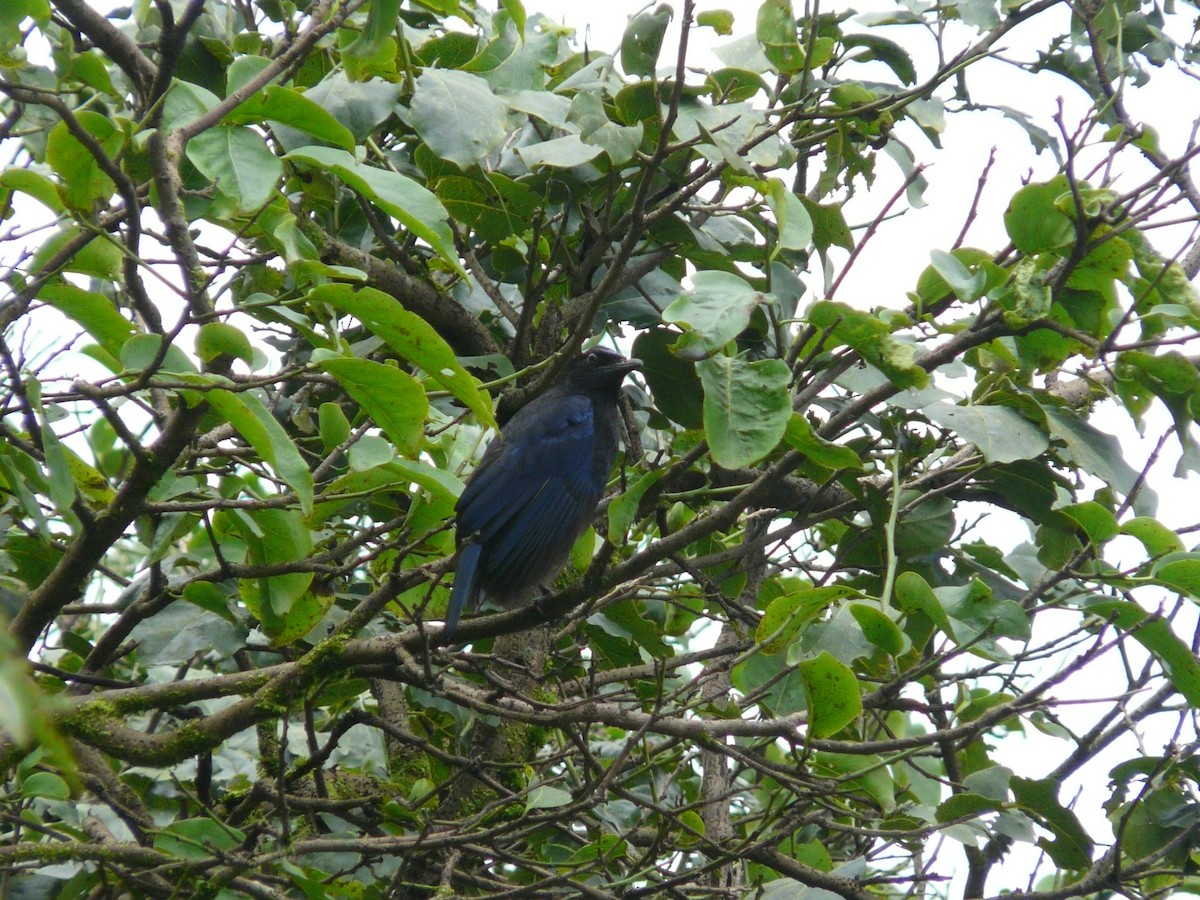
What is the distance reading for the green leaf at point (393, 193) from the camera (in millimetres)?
2035

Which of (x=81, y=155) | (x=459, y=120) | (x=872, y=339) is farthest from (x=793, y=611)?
(x=81, y=155)

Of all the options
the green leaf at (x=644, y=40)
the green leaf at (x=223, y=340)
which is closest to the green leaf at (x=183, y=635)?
the green leaf at (x=223, y=340)

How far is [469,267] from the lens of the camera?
3738mm

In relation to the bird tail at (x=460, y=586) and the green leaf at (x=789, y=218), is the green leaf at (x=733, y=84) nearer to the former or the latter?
the green leaf at (x=789, y=218)

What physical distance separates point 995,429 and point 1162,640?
0.58 meters

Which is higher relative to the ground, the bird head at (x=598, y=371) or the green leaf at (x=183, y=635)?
the bird head at (x=598, y=371)

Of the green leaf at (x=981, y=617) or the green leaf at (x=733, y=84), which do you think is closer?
the green leaf at (x=981, y=617)

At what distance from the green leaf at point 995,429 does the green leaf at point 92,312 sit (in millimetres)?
1850

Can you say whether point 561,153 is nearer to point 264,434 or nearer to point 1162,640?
point 264,434

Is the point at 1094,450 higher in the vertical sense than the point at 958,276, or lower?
lower

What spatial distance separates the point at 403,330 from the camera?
2.22 meters

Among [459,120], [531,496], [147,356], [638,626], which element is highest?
[459,120]

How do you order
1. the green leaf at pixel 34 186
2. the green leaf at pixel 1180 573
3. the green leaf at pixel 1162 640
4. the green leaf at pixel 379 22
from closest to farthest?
the green leaf at pixel 379 22, the green leaf at pixel 34 186, the green leaf at pixel 1180 573, the green leaf at pixel 1162 640

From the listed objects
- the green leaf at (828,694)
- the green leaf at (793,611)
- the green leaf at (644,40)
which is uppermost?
the green leaf at (644,40)
